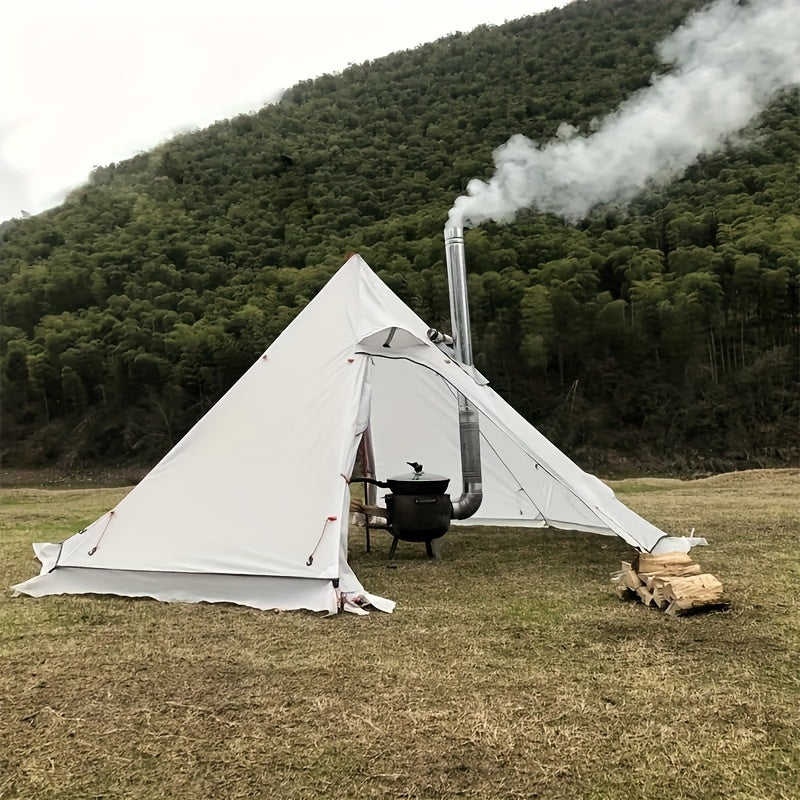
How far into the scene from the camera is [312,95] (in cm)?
2597

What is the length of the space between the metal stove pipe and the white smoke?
1936 mm

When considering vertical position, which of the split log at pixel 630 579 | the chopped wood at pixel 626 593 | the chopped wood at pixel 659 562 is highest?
the chopped wood at pixel 659 562

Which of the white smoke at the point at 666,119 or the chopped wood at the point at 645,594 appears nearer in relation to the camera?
the chopped wood at the point at 645,594

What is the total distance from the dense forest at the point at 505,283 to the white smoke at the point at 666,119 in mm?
2314

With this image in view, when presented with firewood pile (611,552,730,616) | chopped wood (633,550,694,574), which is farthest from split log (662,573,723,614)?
chopped wood (633,550,694,574)

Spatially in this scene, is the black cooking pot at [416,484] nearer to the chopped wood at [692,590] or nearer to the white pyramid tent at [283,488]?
the white pyramid tent at [283,488]

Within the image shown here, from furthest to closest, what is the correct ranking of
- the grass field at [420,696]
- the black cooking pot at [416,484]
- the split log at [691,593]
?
the black cooking pot at [416,484]
the split log at [691,593]
the grass field at [420,696]

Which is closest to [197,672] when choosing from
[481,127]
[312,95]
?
[481,127]

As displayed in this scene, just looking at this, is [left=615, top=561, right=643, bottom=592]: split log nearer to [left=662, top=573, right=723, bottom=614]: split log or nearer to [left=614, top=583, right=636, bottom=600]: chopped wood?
[left=614, top=583, right=636, bottom=600]: chopped wood

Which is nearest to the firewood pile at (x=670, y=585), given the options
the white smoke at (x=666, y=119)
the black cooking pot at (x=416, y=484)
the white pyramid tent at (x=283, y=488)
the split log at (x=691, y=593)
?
the split log at (x=691, y=593)

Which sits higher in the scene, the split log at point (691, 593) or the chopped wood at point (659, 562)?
the chopped wood at point (659, 562)

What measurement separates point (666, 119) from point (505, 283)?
9.14 metres

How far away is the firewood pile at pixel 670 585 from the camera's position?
3.35 m

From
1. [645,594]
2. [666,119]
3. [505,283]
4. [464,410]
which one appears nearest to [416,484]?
[464,410]
